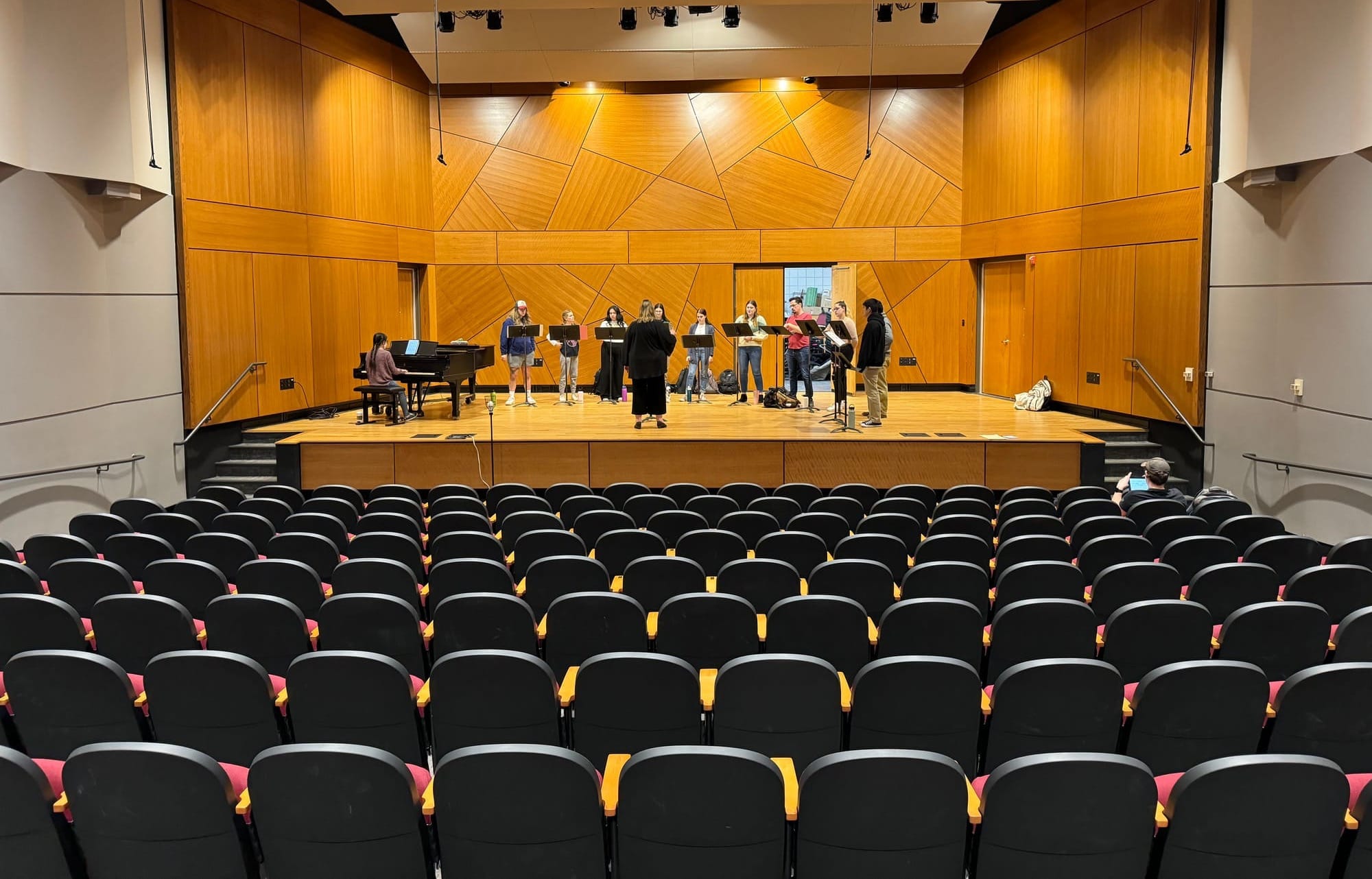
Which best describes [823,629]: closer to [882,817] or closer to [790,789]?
[790,789]

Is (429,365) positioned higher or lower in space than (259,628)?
higher

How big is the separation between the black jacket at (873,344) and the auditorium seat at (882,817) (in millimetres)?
8751

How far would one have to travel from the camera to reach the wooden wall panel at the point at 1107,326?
12.0 m

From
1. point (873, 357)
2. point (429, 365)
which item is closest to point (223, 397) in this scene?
point (429, 365)

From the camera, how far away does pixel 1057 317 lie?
13.6 m

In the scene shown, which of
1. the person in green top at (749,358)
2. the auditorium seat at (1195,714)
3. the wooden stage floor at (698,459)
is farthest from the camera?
the person in green top at (749,358)

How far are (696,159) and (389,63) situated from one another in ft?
15.7

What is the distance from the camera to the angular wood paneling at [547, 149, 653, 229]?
16359mm

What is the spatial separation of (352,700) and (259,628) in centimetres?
95

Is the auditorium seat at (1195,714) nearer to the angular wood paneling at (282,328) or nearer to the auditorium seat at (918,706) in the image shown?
the auditorium seat at (918,706)

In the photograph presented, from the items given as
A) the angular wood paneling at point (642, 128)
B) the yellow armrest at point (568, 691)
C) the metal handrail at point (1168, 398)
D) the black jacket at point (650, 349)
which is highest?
the angular wood paneling at point (642, 128)

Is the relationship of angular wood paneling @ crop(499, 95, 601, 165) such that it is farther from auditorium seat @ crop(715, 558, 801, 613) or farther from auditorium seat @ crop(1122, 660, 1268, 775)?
auditorium seat @ crop(1122, 660, 1268, 775)

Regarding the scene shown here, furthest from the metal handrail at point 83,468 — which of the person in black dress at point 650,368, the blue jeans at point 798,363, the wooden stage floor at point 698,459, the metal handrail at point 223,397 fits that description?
the blue jeans at point 798,363

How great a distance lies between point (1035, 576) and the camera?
477cm
